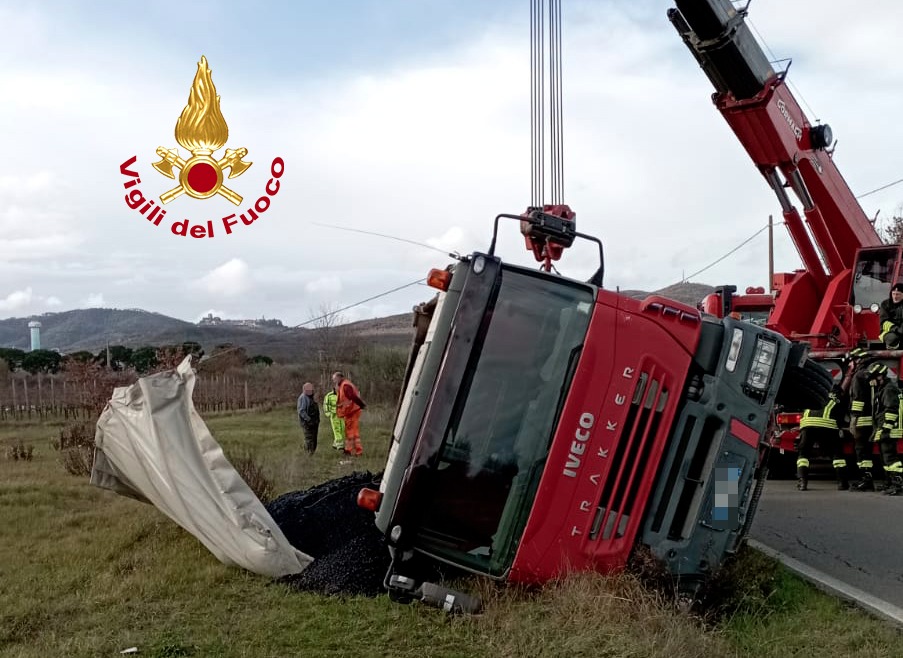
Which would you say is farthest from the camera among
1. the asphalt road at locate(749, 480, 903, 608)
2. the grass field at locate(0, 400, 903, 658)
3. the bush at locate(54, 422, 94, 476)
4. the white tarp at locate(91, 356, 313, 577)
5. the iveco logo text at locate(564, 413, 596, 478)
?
the bush at locate(54, 422, 94, 476)

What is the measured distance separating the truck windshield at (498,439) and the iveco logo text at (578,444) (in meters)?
0.13

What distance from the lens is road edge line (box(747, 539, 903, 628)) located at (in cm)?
466

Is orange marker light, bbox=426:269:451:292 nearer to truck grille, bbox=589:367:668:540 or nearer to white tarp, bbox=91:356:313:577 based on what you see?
truck grille, bbox=589:367:668:540

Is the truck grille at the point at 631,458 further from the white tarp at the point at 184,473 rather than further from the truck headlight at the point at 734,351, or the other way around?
the white tarp at the point at 184,473

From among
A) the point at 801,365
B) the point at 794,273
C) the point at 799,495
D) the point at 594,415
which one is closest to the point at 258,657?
the point at 594,415

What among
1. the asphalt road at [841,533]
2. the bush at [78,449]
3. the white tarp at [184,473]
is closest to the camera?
the white tarp at [184,473]

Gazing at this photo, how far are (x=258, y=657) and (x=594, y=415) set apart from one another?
2046 mm

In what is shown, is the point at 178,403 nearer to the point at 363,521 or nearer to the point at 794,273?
the point at 363,521

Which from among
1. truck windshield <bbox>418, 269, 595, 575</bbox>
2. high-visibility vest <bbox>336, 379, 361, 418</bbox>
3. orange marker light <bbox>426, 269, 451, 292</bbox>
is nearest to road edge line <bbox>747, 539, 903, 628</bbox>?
truck windshield <bbox>418, 269, 595, 575</bbox>

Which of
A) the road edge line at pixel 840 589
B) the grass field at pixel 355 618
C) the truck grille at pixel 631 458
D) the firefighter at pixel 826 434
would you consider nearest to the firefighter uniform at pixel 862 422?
the firefighter at pixel 826 434

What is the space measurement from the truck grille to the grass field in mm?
294

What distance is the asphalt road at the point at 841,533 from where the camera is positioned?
578 centimetres

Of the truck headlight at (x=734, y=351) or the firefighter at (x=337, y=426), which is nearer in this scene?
the truck headlight at (x=734, y=351)

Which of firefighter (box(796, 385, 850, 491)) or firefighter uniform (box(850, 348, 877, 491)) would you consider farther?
firefighter (box(796, 385, 850, 491))
